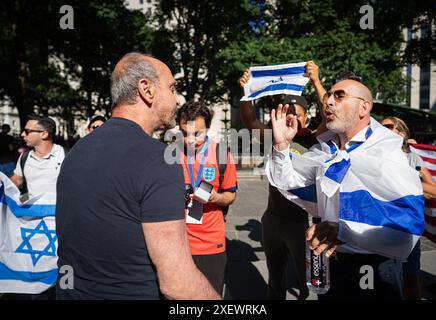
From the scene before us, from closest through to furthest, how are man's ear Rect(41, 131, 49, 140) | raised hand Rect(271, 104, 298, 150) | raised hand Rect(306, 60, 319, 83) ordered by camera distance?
raised hand Rect(271, 104, 298, 150)
raised hand Rect(306, 60, 319, 83)
man's ear Rect(41, 131, 49, 140)

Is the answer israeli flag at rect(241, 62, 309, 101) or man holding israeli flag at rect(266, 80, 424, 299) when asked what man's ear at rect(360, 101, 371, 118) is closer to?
man holding israeli flag at rect(266, 80, 424, 299)

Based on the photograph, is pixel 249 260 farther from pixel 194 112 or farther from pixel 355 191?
pixel 355 191

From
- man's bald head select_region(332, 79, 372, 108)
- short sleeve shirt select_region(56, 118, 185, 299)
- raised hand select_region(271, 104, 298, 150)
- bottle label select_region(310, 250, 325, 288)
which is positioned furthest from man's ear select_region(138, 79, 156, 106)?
bottle label select_region(310, 250, 325, 288)

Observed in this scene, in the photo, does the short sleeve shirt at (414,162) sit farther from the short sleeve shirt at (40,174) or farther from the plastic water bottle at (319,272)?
the short sleeve shirt at (40,174)

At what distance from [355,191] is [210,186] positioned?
3.98 ft

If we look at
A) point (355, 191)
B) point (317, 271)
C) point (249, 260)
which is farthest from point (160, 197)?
point (249, 260)

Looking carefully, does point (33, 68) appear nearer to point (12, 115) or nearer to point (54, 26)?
point (54, 26)

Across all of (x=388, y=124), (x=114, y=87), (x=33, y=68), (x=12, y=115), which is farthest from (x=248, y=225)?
(x=12, y=115)

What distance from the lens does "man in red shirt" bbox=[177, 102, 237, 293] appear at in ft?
9.46

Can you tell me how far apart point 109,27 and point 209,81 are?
6244 millimetres

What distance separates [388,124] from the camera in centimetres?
366

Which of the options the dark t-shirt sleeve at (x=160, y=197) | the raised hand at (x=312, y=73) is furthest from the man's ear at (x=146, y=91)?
the raised hand at (x=312, y=73)

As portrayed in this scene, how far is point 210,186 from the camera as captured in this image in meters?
2.77

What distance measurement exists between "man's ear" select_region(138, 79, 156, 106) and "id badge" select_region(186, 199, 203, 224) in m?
1.47
